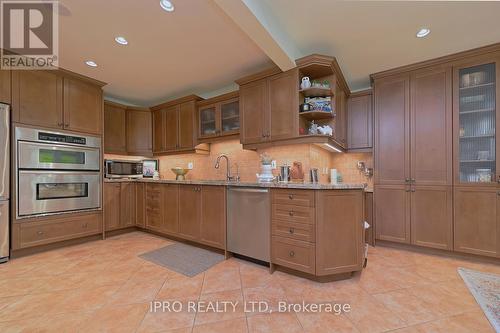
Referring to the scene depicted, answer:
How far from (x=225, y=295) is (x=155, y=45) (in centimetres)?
268

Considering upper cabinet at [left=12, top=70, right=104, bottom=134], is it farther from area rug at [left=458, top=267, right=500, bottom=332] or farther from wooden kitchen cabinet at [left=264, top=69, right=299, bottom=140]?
area rug at [left=458, top=267, right=500, bottom=332]

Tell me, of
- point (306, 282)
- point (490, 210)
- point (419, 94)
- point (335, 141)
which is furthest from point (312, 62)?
point (490, 210)

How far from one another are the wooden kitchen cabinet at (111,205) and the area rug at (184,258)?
3.91ft

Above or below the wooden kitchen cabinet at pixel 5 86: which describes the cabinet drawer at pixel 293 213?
below

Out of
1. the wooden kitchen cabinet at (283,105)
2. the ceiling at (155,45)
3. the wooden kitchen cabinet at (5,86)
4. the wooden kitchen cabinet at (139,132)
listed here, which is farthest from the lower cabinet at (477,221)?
the wooden kitchen cabinet at (5,86)

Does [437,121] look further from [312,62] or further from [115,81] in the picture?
[115,81]

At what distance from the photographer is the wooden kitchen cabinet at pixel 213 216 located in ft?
8.36

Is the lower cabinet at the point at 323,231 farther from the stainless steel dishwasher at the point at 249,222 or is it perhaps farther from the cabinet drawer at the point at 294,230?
the stainless steel dishwasher at the point at 249,222

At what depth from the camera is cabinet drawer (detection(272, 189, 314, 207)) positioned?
1.94m

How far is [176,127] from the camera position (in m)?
3.91

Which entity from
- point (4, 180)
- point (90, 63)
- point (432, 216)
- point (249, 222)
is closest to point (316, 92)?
point (249, 222)

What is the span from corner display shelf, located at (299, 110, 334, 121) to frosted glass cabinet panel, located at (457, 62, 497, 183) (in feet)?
5.02

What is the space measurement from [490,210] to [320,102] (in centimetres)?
223

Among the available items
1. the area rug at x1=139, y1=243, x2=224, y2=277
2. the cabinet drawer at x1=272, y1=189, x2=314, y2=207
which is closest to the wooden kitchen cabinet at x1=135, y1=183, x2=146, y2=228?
the area rug at x1=139, y1=243, x2=224, y2=277
